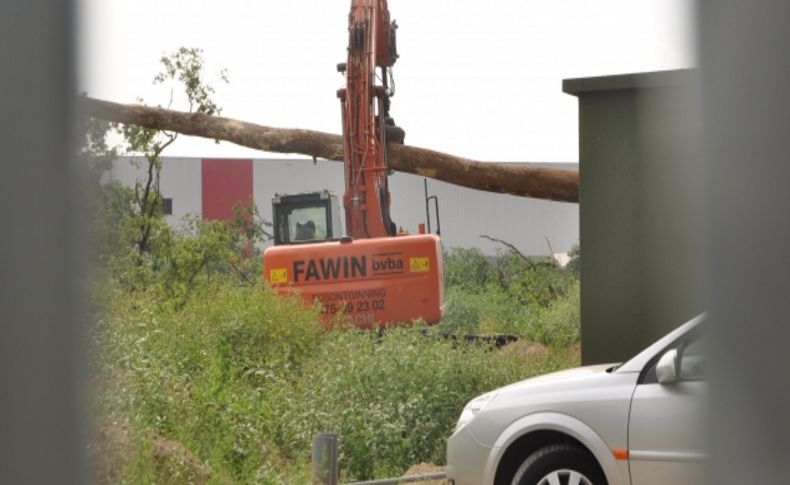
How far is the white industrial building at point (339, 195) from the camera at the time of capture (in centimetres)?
2733

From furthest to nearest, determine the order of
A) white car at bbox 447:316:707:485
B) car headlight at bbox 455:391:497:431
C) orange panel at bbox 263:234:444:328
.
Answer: orange panel at bbox 263:234:444:328, car headlight at bbox 455:391:497:431, white car at bbox 447:316:707:485

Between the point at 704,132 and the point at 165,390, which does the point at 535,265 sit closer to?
the point at 165,390

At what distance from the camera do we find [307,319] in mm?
11102

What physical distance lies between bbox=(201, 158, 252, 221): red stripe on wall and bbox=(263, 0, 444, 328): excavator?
48.8ft

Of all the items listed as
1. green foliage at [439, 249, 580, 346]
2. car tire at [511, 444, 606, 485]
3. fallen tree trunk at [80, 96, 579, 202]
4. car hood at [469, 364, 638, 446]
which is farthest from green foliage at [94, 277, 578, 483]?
green foliage at [439, 249, 580, 346]

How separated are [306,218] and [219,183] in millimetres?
15619

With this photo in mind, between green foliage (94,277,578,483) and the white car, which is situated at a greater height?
the white car

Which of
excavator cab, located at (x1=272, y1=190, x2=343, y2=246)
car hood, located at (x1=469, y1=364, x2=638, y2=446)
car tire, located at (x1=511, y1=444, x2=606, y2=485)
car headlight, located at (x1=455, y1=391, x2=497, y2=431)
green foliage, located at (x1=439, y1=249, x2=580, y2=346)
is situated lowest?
green foliage, located at (x1=439, y1=249, x2=580, y2=346)

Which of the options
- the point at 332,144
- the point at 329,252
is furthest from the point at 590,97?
the point at 332,144

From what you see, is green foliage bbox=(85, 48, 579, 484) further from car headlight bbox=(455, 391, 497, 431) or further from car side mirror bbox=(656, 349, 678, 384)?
car side mirror bbox=(656, 349, 678, 384)

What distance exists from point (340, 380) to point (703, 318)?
8088 millimetres

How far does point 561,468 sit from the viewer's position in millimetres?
4836

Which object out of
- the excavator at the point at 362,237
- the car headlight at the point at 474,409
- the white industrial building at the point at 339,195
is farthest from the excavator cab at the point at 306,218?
the white industrial building at the point at 339,195

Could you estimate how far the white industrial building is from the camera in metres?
27.3
